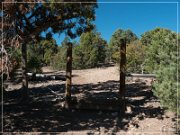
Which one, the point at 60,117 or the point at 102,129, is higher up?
the point at 60,117

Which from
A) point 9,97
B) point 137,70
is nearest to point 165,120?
point 9,97

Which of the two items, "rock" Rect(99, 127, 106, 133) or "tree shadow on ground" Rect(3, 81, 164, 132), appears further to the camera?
"tree shadow on ground" Rect(3, 81, 164, 132)

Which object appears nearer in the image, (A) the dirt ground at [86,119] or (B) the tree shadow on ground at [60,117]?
(A) the dirt ground at [86,119]

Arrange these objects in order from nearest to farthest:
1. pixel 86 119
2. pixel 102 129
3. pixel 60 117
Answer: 1. pixel 102 129
2. pixel 86 119
3. pixel 60 117

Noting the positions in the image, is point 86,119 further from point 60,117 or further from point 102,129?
point 102,129

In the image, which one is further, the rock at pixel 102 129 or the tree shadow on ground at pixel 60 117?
the tree shadow on ground at pixel 60 117

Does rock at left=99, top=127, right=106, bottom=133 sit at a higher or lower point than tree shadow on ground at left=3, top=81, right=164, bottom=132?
lower

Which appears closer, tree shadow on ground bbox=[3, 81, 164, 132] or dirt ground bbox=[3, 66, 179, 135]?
dirt ground bbox=[3, 66, 179, 135]

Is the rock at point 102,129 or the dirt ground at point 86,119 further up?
the dirt ground at point 86,119

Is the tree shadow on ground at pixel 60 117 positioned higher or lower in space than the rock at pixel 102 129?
higher

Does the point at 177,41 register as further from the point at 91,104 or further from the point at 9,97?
the point at 9,97

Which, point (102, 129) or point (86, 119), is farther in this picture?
point (86, 119)

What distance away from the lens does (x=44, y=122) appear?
40.0ft

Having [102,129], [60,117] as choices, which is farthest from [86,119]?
[102,129]
